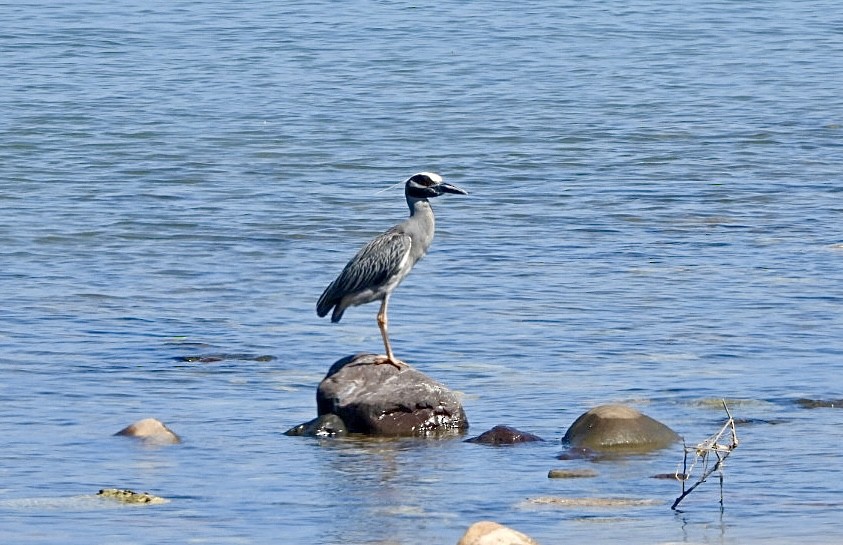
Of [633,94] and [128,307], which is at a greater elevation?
[128,307]

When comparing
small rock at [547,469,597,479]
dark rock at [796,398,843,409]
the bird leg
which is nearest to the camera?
small rock at [547,469,597,479]

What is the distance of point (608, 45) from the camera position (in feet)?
115

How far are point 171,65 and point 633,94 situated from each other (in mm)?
8343

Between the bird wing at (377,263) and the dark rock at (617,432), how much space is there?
5.17 feet

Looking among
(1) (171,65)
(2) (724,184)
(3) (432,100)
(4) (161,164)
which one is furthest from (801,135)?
(1) (171,65)

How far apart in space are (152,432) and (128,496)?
55.1 inches

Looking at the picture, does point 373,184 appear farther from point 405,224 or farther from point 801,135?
point 405,224

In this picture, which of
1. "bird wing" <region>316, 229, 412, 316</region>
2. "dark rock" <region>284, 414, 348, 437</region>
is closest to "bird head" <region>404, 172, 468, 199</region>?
"bird wing" <region>316, 229, 412, 316</region>

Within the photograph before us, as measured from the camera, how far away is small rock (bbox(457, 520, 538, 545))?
7625 millimetres

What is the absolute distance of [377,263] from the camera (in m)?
11.3

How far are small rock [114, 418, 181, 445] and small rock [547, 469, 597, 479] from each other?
224 centimetres

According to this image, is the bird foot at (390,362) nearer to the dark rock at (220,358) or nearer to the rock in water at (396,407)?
the rock in water at (396,407)

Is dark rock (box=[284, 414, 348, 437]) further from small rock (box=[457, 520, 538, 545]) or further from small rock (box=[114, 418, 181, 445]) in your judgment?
small rock (box=[457, 520, 538, 545])

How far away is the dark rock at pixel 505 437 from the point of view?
10484mm
